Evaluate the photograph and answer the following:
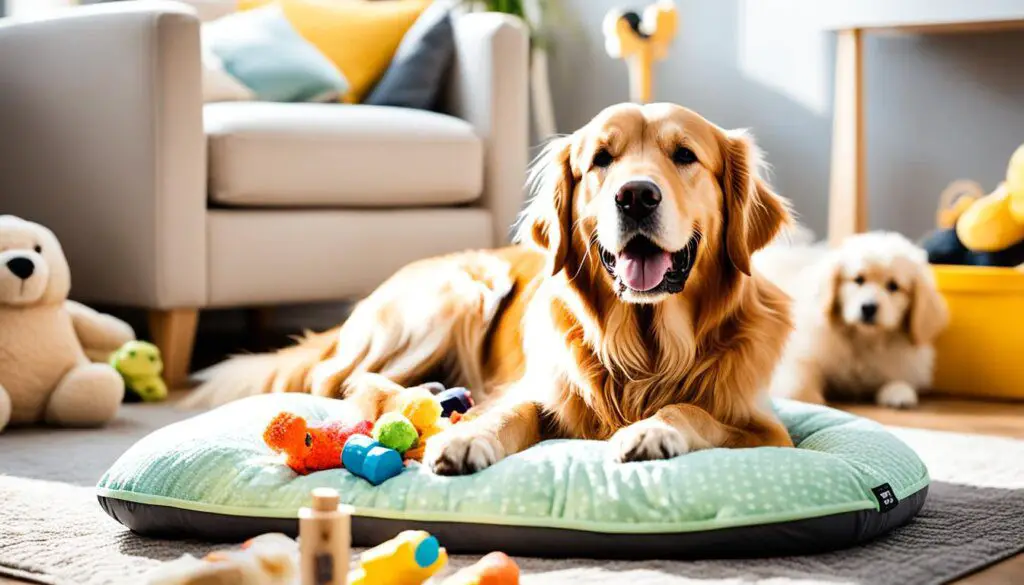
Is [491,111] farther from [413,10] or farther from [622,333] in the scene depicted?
[622,333]

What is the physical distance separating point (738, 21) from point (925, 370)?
2.04 metres

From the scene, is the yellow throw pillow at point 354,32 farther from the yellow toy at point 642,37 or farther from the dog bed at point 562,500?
the dog bed at point 562,500

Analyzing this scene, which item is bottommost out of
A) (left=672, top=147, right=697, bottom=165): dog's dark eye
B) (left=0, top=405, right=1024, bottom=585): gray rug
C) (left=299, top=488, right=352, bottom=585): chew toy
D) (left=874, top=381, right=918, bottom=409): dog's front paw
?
(left=874, top=381, right=918, bottom=409): dog's front paw

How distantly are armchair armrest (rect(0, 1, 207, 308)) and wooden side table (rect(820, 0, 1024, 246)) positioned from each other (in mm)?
1956

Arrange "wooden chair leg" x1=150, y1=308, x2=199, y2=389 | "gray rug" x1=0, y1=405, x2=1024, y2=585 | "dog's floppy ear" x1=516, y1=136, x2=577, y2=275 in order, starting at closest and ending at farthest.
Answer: "gray rug" x1=0, y1=405, x2=1024, y2=585 → "dog's floppy ear" x1=516, y1=136, x2=577, y2=275 → "wooden chair leg" x1=150, y1=308, x2=199, y2=389

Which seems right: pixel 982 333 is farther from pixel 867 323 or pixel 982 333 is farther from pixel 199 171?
pixel 199 171

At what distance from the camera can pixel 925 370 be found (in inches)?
132

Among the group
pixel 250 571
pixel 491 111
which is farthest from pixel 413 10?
pixel 250 571

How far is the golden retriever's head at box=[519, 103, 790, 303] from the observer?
1.90m

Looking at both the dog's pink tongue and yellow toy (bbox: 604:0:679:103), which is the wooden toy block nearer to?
the dog's pink tongue

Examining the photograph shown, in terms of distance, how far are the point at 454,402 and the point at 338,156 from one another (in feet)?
4.60

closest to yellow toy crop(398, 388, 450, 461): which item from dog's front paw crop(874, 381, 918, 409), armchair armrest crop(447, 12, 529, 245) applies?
dog's front paw crop(874, 381, 918, 409)

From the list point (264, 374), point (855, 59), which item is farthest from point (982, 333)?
point (264, 374)

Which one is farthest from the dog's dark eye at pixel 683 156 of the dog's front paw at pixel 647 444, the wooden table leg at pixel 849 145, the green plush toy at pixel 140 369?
the wooden table leg at pixel 849 145
